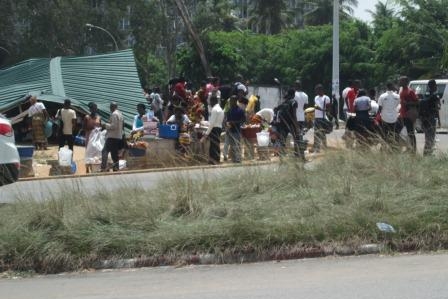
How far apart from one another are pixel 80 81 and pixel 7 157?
1439cm

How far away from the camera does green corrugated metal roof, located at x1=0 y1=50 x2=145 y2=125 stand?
23422mm

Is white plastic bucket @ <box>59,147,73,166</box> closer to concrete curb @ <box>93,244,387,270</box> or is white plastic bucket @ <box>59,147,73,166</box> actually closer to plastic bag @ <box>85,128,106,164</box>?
plastic bag @ <box>85,128,106,164</box>

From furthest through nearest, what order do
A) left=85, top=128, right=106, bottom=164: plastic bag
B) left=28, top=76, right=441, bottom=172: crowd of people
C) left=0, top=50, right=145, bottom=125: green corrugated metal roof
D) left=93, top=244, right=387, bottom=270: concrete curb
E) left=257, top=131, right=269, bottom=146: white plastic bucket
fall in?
left=0, top=50, right=145, bottom=125: green corrugated metal roof → left=85, top=128, right=106, bottom=164: plastic bag → left=257, top=131, right=269, bottom=146: white plastic bucket → left=28, top=76, right=441, bottom=172: crowd of people → left=93, top=244, right=387, bottom=270: concrete curb

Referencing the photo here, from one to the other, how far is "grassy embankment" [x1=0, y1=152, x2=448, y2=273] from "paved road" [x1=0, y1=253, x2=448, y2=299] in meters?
0.27

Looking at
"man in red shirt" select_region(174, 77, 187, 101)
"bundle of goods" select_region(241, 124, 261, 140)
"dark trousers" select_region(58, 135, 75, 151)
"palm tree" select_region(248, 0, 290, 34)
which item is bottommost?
"dark trousers" select_region(58, 135, 75, 151)

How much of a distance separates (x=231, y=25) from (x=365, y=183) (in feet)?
227

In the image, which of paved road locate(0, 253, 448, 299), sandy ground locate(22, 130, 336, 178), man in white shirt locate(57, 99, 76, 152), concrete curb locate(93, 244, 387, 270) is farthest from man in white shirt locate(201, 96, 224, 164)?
paved road locate(0, 253, 448, 299)

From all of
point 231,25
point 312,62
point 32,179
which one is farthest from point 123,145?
point 231,25

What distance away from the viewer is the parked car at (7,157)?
412 inches

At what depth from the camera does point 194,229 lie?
8.36 metres

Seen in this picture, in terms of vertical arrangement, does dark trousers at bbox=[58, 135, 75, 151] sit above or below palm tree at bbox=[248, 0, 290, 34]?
below

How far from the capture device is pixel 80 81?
24.6 meters

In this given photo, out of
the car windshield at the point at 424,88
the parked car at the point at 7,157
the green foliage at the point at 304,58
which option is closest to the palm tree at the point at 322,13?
the green foliage at the point at 304,58

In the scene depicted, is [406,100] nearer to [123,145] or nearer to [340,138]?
[340,138]
